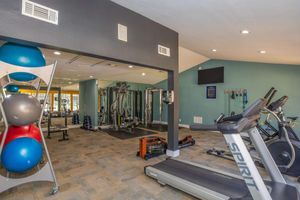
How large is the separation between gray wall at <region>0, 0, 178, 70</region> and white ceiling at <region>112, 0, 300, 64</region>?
0.23m

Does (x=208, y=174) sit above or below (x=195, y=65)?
Result: below

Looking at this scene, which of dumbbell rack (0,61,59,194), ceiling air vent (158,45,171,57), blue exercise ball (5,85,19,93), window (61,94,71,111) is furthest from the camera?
window (61,94,71,111)

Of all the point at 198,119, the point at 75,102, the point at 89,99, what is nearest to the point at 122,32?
the point at 198,119

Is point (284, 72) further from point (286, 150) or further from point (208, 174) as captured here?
point (208, 174)

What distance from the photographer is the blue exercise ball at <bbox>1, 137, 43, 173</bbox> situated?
1994mm

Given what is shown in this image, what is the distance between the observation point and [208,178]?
229 cm

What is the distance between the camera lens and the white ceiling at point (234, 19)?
6.90ft

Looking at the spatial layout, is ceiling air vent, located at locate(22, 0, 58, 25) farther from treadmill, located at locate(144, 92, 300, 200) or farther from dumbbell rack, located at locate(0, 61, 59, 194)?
treadmill, located at locate(144, 92, 300, 200)

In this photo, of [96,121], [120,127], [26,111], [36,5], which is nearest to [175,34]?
[36,5]

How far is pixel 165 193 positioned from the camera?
228 cm

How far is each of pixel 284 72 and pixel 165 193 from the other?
17.1 feet

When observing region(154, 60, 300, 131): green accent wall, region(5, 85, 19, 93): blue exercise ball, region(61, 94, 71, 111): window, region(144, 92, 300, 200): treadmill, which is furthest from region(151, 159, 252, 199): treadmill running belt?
region(61, 94, 71, 111): window

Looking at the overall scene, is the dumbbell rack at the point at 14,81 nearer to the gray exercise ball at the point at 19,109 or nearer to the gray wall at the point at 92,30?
the gray exercise ball at the point at 19,109

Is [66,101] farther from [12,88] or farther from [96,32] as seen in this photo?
[96,32]
